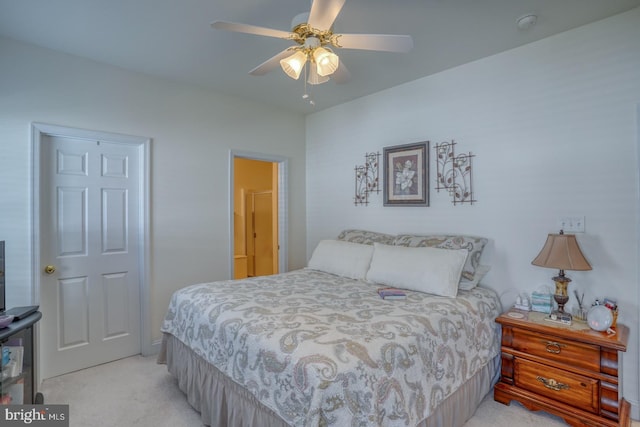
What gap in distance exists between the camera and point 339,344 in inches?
56.7

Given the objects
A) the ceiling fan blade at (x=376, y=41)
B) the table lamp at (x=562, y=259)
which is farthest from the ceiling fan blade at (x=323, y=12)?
the table lamp at (x=562, y=259)

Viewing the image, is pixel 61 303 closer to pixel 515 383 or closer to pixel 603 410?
pixel 515 383

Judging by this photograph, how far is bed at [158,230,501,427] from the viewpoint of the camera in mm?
1333

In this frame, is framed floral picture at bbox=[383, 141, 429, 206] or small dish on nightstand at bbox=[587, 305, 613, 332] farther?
framed floral picture at bbox=[383, 141, 429, 206]

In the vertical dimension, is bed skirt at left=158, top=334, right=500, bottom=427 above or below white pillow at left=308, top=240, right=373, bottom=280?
below

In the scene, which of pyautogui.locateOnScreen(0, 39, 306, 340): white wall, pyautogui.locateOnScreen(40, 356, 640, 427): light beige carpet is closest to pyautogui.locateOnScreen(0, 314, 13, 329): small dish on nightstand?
pyautogui.locateOnScreen(0, 39, 306, 340): white wall

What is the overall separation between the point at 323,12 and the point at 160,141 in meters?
2.25

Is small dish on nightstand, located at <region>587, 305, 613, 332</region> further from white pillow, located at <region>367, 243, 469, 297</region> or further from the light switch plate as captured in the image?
white pillow, located at <region>367, 243, 469, 297</region>

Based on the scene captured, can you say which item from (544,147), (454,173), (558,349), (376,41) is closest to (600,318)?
(558,349)

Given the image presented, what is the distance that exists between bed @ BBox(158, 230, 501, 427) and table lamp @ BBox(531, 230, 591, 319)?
1.44 feet

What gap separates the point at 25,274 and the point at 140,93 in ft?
5.84

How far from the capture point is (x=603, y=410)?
6.21ft

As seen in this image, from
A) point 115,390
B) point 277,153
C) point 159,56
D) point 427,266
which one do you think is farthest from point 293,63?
point 115,390

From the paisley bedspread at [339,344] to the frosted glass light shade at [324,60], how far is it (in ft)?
4.76
